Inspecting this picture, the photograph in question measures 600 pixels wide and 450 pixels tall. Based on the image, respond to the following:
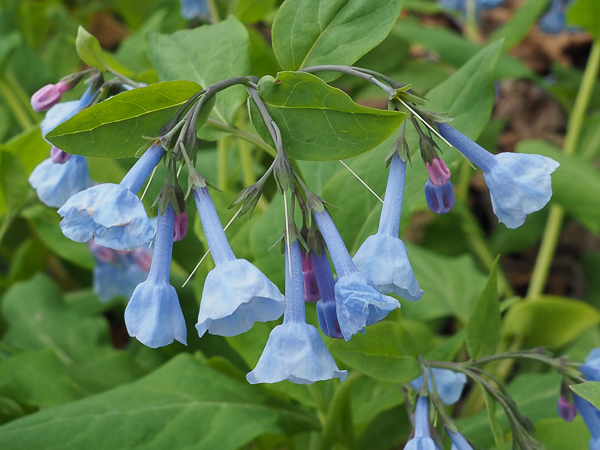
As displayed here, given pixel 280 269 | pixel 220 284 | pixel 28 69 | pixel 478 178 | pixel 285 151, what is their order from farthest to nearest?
pixel 478 178 → pixel 28 69 → pixel 280 269 → pixel 285 151 → pixel 220 284

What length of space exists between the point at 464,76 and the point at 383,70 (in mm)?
1179

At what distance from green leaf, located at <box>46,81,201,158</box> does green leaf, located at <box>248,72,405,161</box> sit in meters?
0.11

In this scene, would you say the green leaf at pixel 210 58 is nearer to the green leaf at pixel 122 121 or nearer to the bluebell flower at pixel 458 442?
the green leaf at pixel 122 121

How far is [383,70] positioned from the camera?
2.30 metres

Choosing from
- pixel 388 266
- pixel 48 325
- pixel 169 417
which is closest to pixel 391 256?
pixel 388 266

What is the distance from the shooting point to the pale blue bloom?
995 millimetres

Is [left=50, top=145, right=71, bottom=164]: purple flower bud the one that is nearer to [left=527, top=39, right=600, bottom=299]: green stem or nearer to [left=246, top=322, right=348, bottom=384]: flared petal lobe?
[left=246, top=322, right=348, bottom=384]: flared petal lobe

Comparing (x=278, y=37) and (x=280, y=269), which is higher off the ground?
(x=278, y=37)

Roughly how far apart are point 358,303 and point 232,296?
15 centimetres

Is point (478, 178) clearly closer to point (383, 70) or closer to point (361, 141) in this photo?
point (383, 70)

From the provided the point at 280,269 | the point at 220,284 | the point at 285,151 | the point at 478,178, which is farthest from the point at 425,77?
the point at 220,284

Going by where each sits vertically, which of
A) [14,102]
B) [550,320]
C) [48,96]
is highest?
[48,96]

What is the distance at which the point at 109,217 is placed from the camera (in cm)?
72

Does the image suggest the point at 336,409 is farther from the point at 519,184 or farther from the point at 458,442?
the point at 519,184
